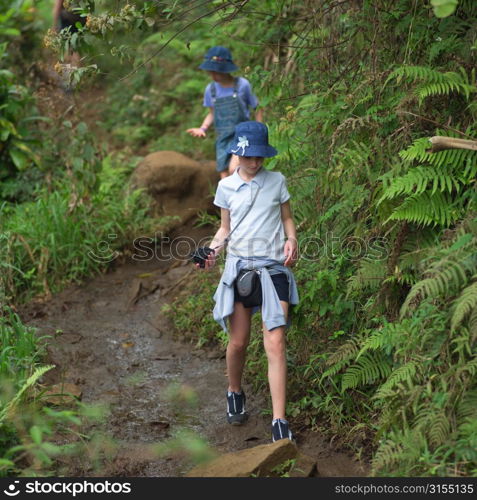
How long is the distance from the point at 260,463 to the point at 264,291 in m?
1.24

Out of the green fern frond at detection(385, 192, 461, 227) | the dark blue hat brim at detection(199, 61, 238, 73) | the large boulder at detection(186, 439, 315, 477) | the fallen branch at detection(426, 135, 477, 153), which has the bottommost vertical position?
the large boulder at detection(186, 439, 315, 477)

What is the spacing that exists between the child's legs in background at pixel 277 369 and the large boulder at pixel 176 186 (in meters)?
4.61

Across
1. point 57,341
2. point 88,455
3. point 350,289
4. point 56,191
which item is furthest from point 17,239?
point 350,289

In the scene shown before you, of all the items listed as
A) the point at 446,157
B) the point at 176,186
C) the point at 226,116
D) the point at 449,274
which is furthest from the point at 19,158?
the point at 449,274

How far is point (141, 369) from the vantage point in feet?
24.1

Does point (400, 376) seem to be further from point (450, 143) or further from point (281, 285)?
point (450, 143)

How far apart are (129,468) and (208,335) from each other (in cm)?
246

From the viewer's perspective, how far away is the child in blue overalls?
8781 millimetres

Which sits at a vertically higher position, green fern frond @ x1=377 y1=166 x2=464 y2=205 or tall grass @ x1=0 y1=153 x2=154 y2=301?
green fern frond @ x1=377 y1=166 x2=464 y2=205

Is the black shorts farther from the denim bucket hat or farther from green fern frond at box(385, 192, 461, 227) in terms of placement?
the denim bucket hat

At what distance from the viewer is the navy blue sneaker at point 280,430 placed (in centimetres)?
544

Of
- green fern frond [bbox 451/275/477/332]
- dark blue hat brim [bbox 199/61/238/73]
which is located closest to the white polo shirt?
green fern frond [bbox 451/275/477/332]

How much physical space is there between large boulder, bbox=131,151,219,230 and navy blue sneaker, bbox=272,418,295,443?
4.84 metres

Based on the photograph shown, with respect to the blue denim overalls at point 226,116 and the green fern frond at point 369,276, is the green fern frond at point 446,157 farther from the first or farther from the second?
the blue denim overalls at point 226,116
